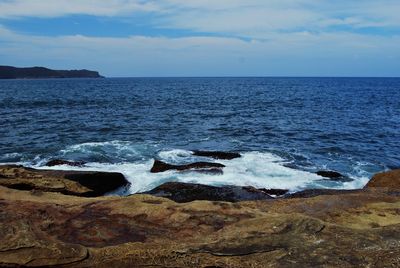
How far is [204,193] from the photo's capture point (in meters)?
16.8

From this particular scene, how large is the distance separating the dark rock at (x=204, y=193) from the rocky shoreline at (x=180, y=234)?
22.0 feet

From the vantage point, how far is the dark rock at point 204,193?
16516 mm

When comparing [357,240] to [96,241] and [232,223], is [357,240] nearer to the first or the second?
[232,223]

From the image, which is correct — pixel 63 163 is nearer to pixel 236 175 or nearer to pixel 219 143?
pixel 236 175

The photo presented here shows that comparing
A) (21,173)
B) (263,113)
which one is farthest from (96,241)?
(263,113)

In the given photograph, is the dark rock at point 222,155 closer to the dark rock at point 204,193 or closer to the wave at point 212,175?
the wave at point 212,175

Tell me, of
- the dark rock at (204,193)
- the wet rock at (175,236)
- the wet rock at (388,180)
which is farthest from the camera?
the dark rock at (204,193)

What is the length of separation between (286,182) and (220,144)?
40.5ft

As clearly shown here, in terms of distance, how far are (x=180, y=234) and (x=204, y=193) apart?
9.40 m

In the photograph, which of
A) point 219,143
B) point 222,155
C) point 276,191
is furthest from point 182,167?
point 219,143

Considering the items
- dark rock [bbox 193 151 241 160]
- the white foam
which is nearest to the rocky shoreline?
the white foam

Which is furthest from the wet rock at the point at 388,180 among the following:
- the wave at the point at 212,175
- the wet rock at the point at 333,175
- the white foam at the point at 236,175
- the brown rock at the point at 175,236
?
the brown rock at the point at 175,236

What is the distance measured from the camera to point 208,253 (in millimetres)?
6520

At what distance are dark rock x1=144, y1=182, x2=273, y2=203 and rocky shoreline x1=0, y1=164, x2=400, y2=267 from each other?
670cm
